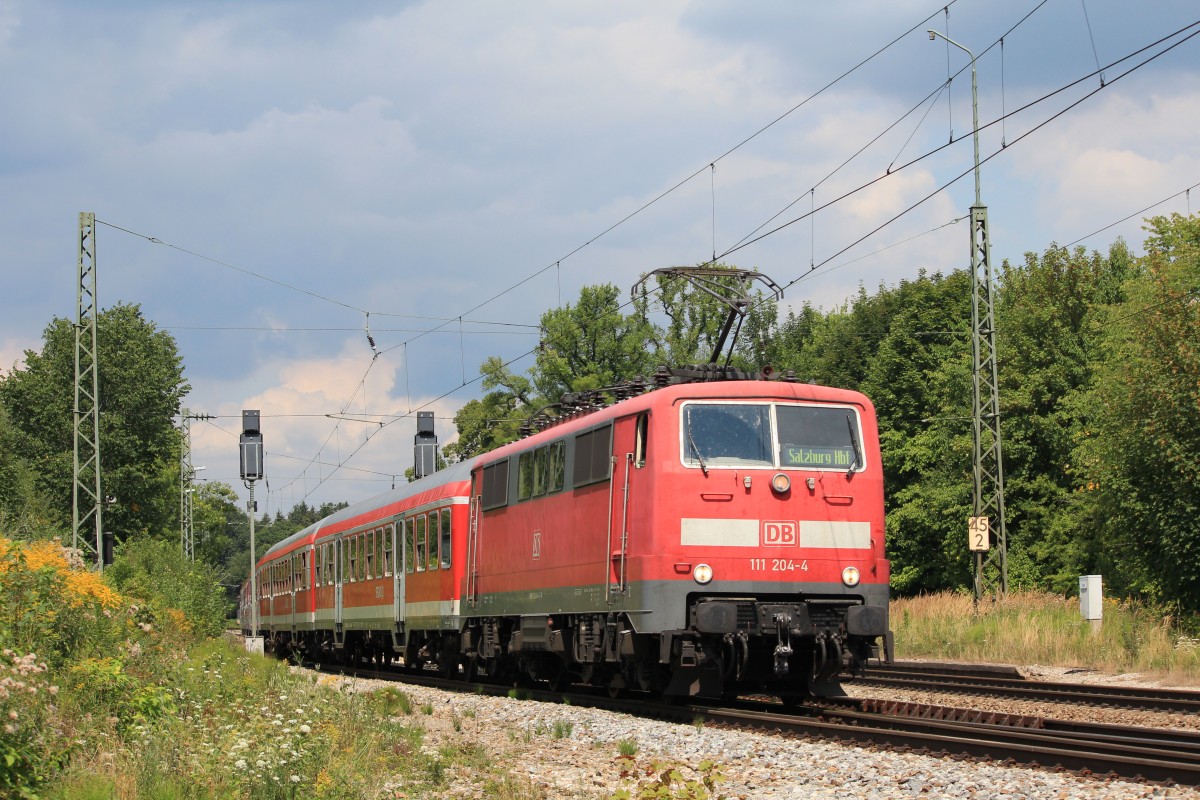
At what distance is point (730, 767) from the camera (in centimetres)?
1121

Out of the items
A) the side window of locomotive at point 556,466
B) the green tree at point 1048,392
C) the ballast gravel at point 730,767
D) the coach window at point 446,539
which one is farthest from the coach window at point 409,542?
the green tree at point 1048,392

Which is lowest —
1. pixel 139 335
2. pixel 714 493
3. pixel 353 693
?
pixel 353 693

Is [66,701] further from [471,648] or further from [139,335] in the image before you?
[139,335]

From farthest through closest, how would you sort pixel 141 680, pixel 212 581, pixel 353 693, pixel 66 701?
pixel 212 581, pixel 353 693, pixel 141 680, pixel 66 701

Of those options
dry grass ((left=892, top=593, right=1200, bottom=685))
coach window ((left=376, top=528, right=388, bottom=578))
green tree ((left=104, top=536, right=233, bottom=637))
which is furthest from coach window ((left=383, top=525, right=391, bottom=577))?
dry grass ((left=892, top=593, right=1200, bottom=685))

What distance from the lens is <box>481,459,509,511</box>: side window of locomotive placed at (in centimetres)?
2016

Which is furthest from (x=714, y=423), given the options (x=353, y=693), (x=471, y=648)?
(x=471, y=648)

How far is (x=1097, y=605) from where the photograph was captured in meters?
25.4

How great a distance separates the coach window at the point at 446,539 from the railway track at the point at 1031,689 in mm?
6619

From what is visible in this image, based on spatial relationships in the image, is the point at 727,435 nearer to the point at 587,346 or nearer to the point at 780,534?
the point at 780,534

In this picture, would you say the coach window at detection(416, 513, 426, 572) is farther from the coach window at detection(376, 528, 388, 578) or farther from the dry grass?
the dry grass

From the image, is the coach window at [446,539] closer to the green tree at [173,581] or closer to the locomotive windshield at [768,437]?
the green tree at [173,581]

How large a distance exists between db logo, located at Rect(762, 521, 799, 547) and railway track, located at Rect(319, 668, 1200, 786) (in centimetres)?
175

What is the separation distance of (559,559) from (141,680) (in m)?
5.81
